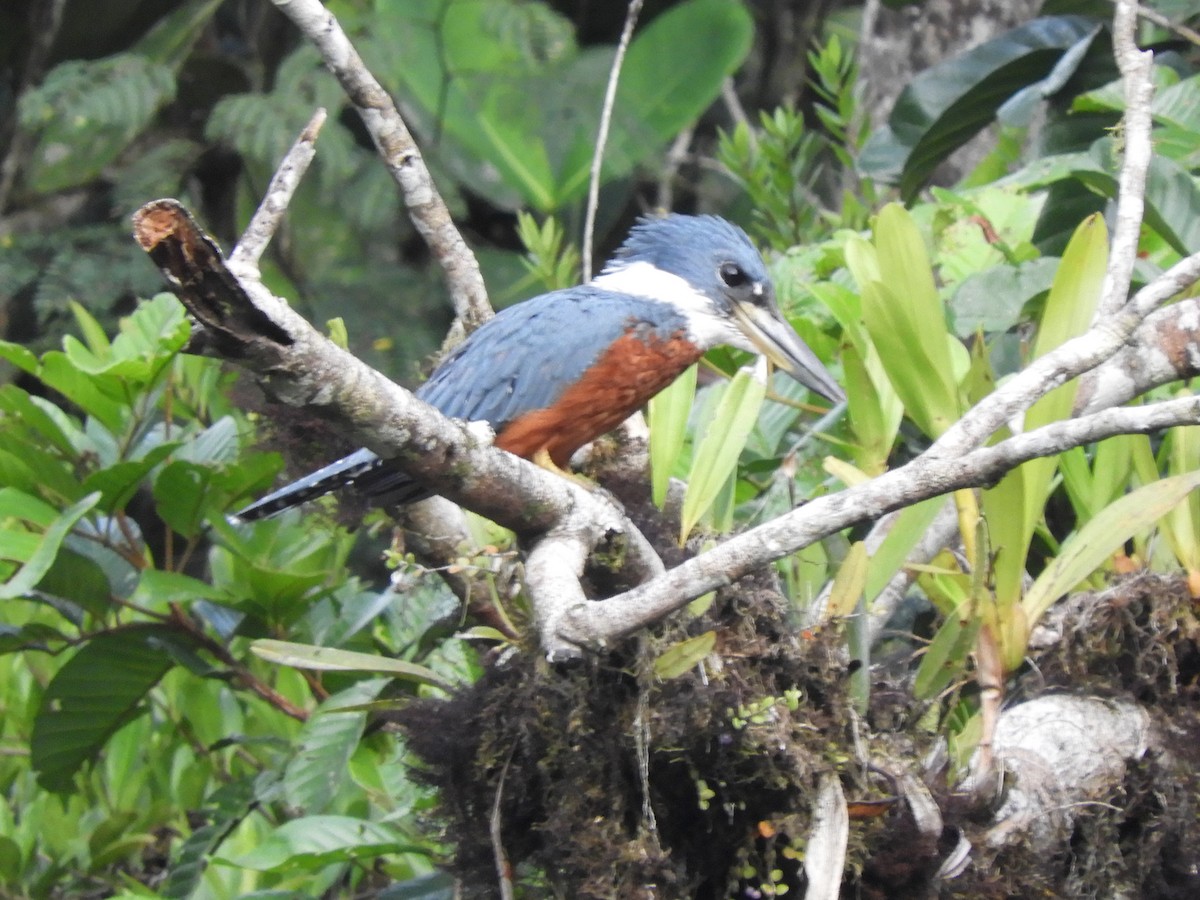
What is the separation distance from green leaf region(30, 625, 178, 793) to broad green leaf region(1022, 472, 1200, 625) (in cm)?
137

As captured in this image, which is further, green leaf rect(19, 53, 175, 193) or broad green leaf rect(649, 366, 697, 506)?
green leaf rect(19, 53, 175, 193)

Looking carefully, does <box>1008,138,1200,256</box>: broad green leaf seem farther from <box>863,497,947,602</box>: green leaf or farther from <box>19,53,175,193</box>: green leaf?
<box>19,53,175,193</box>: green leaf

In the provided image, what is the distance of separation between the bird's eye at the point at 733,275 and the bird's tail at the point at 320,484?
0.80m

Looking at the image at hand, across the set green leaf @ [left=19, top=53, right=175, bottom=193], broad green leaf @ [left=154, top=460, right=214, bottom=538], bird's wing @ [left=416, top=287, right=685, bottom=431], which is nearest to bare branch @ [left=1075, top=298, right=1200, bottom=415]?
bird's wing @ [left=416, top=287, right=685, bottom=431]

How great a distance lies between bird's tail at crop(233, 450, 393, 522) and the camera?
6.47 feet

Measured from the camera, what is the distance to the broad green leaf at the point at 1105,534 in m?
1.59

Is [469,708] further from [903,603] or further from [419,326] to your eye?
[419,326]

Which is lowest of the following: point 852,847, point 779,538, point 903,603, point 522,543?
point 903,603

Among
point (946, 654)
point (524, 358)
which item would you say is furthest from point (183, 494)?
point (946, 654)

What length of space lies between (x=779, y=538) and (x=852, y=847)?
1.48ft

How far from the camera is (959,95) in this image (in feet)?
10.0

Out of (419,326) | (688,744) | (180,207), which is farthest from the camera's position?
(419,326)

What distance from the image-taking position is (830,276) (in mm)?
2645

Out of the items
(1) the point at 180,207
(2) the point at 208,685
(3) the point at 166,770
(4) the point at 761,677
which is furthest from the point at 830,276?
(1) the point at 180,207
